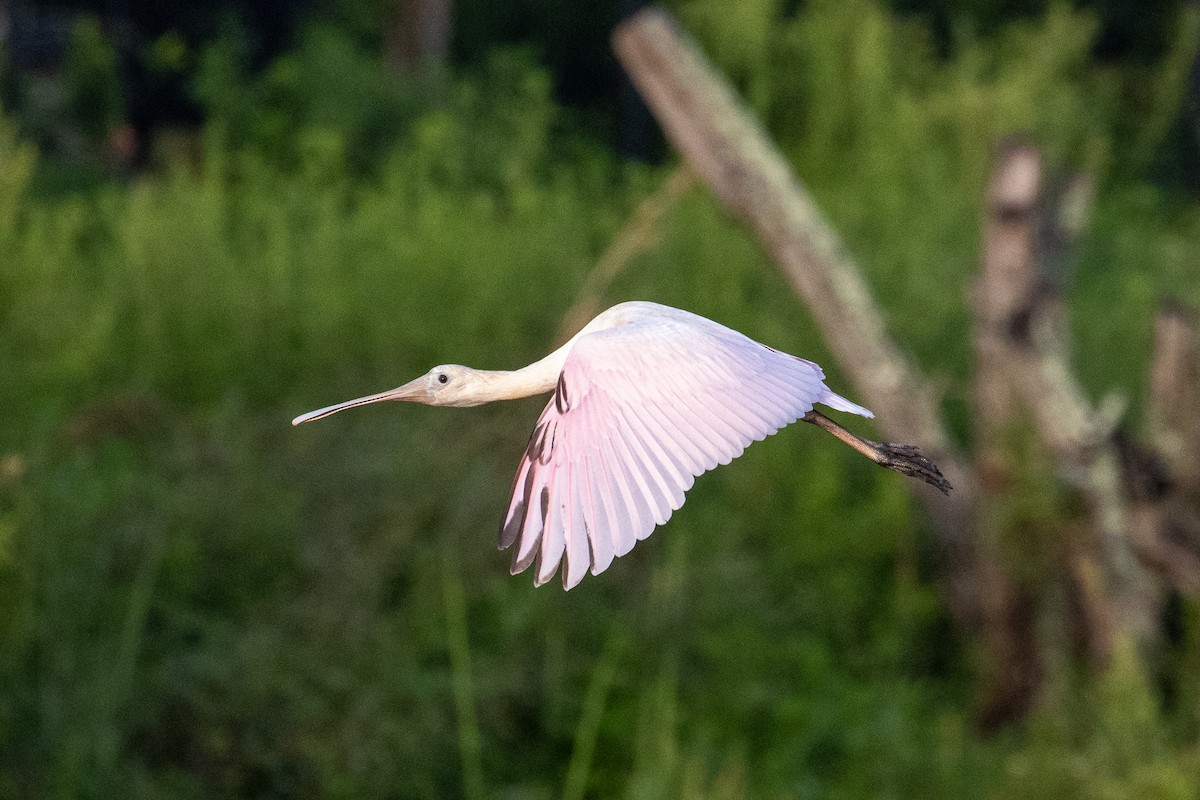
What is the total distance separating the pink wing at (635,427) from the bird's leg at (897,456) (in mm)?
49

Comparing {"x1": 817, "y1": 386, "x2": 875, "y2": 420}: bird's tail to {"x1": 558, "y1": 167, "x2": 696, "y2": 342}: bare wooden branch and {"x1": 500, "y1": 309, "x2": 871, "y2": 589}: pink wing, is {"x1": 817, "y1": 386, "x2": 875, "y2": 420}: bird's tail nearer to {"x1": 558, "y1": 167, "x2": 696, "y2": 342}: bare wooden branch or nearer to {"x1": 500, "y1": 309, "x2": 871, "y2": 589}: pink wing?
{"x1": 500, "y1": 309, "x2": 871, "y2": 589}: pink wing

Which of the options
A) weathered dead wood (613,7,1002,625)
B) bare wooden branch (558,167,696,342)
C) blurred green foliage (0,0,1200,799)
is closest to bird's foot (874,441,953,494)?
blurred green foliage (0,0,1200,799)

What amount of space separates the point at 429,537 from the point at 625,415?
12.1ft

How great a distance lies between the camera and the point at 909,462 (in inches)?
37.2

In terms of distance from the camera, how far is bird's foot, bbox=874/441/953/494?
879 millimetres

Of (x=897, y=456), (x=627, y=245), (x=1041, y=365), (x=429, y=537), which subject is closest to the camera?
(x=897, y=456)

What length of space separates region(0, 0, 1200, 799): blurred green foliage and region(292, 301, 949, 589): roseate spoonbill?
2.26 meters

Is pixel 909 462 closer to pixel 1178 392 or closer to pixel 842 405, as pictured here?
pixel 842 405

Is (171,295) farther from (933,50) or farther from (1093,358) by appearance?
(933,50)

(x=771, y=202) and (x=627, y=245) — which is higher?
(x=771, y=202)

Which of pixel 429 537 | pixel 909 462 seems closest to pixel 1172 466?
pixel 429 537

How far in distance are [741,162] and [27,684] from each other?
6.41 ft

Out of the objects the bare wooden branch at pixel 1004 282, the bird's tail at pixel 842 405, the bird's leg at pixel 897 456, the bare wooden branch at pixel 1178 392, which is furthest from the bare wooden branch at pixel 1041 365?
the bird's tail at pixel 842 405

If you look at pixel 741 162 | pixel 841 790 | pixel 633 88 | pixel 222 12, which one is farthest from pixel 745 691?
pixel 222 12
